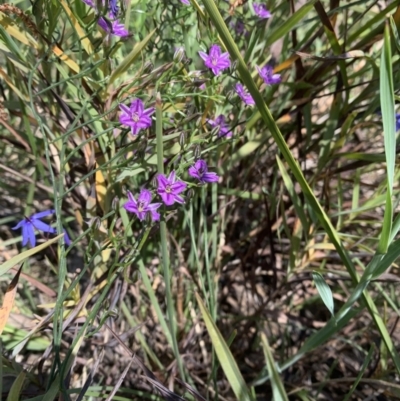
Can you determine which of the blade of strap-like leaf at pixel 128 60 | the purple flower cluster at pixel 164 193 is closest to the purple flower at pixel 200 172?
the purple flower cluster at pixel 164 193

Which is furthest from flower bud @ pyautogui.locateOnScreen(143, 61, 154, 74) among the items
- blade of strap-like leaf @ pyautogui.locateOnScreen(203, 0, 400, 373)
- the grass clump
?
blade of strap-like leaf @ pyautogui.locateOnScreen(203, 0, 400, 373)

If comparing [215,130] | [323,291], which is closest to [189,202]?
[215,130]

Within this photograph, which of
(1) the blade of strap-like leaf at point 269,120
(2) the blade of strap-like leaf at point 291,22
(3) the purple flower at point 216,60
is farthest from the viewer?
(2) the blade of strap-like leaf at point 291,22

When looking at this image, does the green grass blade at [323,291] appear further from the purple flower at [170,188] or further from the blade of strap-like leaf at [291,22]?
the blade of strap-like leaf at [291,22]

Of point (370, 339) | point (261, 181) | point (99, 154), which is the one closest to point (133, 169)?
point (99, 154)

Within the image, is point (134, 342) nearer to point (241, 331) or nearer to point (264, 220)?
point (241, 331)

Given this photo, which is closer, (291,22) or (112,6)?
(112,6)

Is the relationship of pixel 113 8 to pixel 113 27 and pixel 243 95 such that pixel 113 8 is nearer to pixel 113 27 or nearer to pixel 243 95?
pixel 113 27
